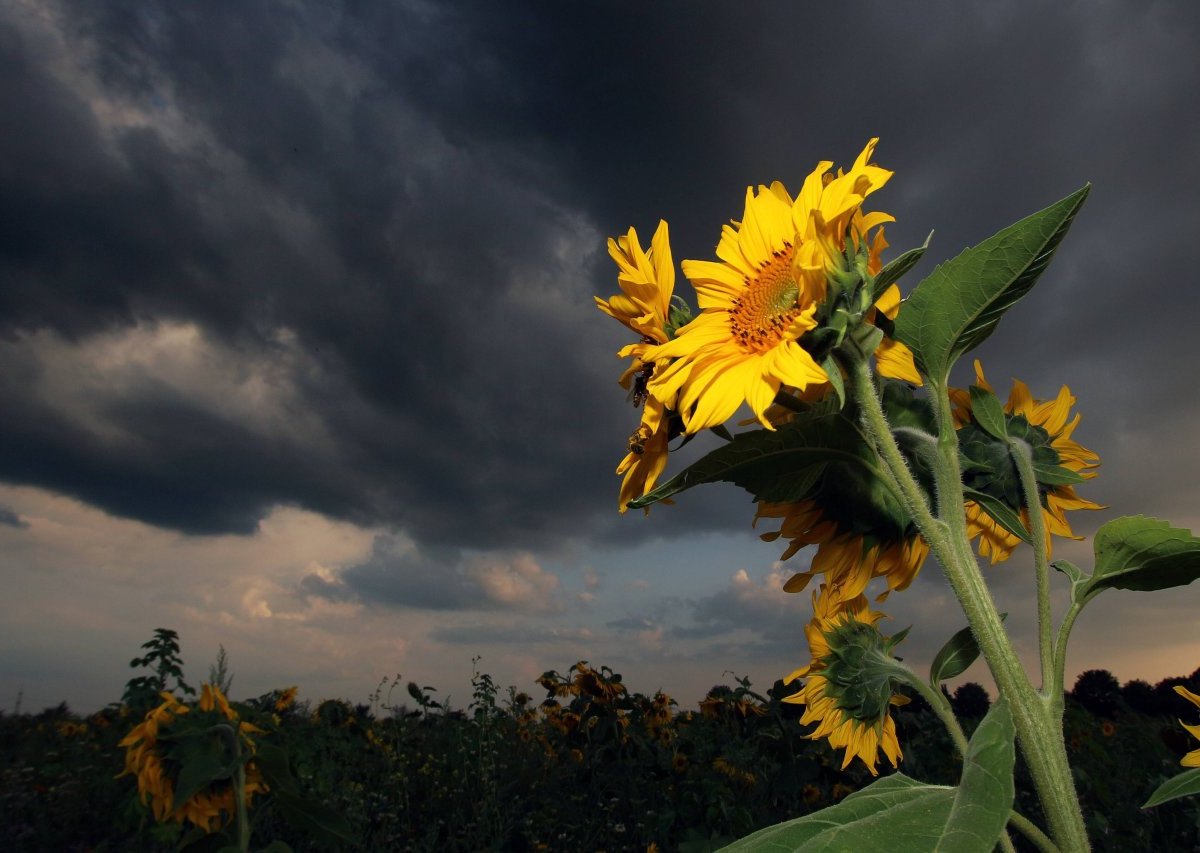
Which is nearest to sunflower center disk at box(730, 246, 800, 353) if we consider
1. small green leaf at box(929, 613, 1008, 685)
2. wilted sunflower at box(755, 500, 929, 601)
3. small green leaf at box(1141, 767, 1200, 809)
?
wilted sunflower at box(755, 500, 929, 601)

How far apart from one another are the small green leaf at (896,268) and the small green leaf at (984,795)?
1.38 feet

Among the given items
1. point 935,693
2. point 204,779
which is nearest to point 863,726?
point 935,693

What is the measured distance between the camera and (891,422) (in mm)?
1087

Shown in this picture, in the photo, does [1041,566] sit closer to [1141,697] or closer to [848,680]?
[848,680]

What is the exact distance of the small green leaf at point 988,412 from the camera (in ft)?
3.69

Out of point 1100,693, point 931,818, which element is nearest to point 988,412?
point 931,818

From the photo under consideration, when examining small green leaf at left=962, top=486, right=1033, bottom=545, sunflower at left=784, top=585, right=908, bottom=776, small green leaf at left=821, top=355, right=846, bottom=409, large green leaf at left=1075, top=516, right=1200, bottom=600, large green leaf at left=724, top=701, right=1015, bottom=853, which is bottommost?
large green leaf at left=724, top=701, right=1015, bottom=853

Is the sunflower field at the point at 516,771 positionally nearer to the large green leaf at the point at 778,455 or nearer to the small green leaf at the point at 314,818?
the small green leaf at the point at 314,818

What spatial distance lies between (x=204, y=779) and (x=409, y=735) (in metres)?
4.24

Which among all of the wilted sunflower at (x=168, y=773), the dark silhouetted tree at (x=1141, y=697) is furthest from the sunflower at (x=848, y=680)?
the dark silhouetted tree at (x=1141, y=697)

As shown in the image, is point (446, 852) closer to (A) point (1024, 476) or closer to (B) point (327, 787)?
(B) point (327, 787)

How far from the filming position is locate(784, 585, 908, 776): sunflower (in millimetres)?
1338

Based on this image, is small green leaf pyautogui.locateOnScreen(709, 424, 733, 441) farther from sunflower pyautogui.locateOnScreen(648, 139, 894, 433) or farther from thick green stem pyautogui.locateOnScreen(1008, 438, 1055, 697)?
thick green stem pyautogui.locateOnScreen(1008, 438, 1055, 697)

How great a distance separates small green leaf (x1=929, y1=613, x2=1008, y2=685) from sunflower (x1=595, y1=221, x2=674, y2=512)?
453 mm
